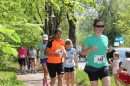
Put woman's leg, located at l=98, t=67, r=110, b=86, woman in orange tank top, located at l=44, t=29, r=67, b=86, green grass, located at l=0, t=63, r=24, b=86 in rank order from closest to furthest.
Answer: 1. woman's leg, located at l=98, t=67, r=110, b=86
2. woman in orange tank top, located at l=44, t=29, r=67, b=86
3. green grass, located at l=0, t=63, r=24, b=86

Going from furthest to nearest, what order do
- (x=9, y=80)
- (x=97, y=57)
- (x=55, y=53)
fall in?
(x=9, y=80)
(x=55, y=53)
(x=97, y=57)

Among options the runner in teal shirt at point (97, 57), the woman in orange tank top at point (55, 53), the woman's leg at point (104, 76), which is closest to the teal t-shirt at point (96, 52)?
the runner in teal shirt at point (97, 57)

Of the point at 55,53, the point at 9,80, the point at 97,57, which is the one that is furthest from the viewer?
the point at 9,80

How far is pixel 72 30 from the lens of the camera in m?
18.4

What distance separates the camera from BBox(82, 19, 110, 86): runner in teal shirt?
5797 millimetres

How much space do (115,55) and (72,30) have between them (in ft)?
25.6

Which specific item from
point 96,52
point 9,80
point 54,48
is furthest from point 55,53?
point 9,80

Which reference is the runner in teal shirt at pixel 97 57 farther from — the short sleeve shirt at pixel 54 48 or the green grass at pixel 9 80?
the green grass at pixel 9 80

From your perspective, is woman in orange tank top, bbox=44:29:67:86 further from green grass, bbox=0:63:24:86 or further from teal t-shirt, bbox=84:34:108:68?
teal t-shirt, bbox=84:34:108:68

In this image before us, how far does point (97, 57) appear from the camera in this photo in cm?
579

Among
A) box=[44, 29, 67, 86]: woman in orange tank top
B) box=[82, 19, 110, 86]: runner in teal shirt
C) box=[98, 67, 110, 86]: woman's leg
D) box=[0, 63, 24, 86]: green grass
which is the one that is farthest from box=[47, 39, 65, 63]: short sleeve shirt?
box=[98, 67, 110, 86]: woman's leg

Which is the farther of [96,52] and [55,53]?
[55,53]

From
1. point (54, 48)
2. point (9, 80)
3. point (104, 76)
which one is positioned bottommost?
point (9, 80)

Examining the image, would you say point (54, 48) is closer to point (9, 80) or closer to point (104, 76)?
point (104, 76)
